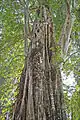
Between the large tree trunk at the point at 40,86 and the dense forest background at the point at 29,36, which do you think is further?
the dense forest background at the point at 29,36

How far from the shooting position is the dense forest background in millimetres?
2141

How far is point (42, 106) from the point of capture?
1.57m

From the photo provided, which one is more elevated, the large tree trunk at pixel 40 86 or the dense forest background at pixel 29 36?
the dense forest background at pixel 29 36

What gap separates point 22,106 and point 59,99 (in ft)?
1.02

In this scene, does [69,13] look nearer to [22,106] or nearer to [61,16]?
[61,16]

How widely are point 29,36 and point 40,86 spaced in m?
0.77

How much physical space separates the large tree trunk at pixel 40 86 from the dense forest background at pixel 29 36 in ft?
0.37

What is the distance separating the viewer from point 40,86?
172 centimetres

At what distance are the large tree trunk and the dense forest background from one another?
11 cm

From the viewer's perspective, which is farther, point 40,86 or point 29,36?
point 29,36

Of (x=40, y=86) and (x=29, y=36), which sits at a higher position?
(x=29, y=36)

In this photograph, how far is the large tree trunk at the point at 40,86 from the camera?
1.56 m

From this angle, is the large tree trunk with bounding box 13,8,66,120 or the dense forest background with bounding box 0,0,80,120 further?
the dense forest background with bounding box 0,0,80,120

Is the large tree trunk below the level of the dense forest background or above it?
below
